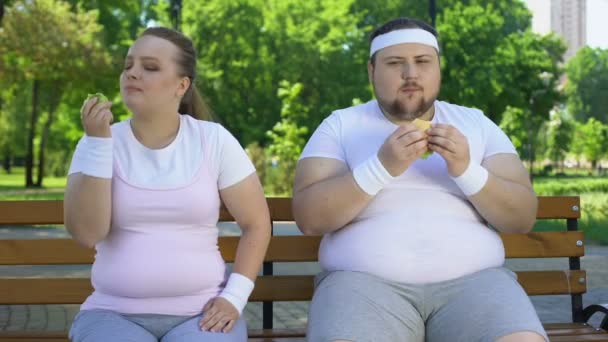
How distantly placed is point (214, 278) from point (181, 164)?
0.44m

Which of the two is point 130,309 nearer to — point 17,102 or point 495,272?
point 495,272

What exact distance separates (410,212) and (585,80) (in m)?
46.1

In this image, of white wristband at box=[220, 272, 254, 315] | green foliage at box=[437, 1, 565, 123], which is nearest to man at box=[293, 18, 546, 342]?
white wristband at box=[220, 272, 254, 315]

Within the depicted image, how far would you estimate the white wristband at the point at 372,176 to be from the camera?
2.89m

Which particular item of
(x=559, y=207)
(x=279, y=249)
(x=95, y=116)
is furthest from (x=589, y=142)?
(x=95, y=116)

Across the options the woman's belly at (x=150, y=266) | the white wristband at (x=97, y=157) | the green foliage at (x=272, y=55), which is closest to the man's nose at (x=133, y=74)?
the white wristband at (x=97, y=157)

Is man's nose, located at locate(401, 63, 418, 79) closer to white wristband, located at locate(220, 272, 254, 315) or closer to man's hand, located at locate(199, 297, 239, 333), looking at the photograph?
white wristband, located at locate(220, 272, 254, 315)

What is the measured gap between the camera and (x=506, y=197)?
3.06 meters

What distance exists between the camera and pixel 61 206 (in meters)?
3.66

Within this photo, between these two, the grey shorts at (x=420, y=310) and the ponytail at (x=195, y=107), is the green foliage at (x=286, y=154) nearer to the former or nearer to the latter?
the ponytail at (x=195, y=107)

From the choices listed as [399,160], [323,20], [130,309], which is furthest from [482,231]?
[323,20]

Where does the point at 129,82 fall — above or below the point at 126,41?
below

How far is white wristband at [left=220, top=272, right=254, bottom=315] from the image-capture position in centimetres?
290

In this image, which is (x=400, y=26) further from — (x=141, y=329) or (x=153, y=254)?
(x=141, y=329)
